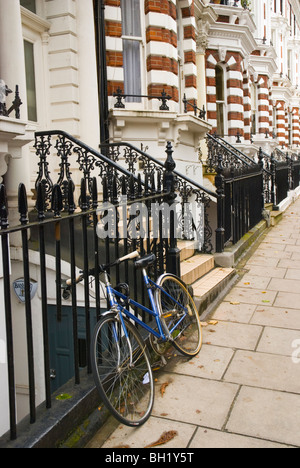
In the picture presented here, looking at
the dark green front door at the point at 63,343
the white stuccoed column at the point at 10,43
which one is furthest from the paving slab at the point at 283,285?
the white stuccoed column at the point at 10,43

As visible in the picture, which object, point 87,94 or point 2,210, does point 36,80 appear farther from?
point 2,210

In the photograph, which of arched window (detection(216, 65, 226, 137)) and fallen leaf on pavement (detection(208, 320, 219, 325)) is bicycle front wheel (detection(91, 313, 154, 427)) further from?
arched window (detection(216, 65, 226, 137))

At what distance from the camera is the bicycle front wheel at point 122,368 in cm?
323

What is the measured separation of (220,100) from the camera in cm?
1802

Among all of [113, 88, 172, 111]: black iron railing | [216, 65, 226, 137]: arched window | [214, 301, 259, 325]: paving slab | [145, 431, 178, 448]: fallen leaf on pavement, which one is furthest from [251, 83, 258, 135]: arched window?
[145, 431, 178, 448]: fallen leaf on pavement

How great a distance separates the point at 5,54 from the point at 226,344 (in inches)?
180

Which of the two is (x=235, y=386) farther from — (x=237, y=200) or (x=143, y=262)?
(x=237, y=200)

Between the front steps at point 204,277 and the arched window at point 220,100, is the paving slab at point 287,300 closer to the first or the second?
the front steps at point 204,277

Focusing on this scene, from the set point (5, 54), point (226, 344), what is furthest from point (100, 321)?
point (5, 54)

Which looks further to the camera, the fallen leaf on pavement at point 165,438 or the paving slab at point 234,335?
the paving slab at point 234,335

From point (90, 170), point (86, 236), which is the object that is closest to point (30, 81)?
point (90, 170)
